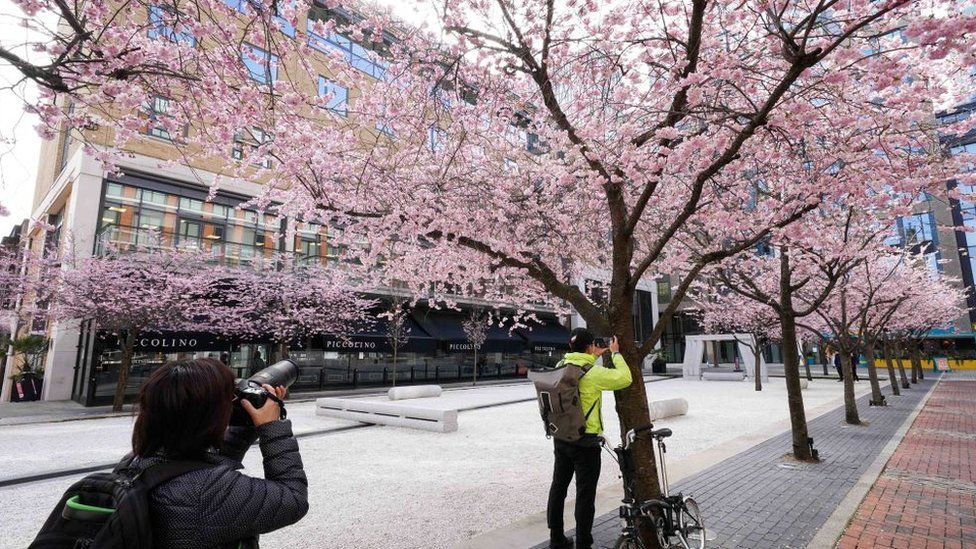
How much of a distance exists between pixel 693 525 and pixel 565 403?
164 cm

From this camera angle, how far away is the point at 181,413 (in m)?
1.73

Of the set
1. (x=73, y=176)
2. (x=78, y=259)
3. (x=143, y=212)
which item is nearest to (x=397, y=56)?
(x=78, y=259)

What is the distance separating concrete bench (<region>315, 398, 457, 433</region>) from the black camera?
1017 cm

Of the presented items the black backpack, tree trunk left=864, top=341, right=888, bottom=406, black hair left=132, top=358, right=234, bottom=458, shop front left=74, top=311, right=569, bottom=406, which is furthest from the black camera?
tree trunk left=864, top=341, right=888, bottom=406

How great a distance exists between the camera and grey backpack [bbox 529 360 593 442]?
430 cm

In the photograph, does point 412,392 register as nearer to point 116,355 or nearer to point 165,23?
point 116,355

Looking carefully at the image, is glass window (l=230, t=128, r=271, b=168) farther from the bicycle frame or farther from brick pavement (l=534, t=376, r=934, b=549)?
brick pavement (l=534, t=376, r=934, b=549)

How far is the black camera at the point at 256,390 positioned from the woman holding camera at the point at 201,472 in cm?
12

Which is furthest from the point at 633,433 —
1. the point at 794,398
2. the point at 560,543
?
the point at 794,398

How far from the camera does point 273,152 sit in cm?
685

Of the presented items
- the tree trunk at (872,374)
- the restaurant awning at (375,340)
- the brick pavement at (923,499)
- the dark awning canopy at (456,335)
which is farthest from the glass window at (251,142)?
the dark awning canopy at (456,335)

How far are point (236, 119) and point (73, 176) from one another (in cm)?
2053

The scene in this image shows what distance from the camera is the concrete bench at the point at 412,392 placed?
59.3 feet

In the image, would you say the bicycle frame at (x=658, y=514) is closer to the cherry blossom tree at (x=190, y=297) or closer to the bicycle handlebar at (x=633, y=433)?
the bicycle handlebar at (x=633, y=433)
